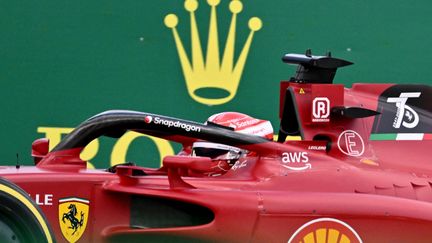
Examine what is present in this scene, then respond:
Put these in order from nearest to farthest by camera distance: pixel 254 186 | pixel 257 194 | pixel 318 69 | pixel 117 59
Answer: pixel 257 194, pixel 254 186, pixel 318 69, pixel 117 59

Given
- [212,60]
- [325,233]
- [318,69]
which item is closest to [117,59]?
[212,60]

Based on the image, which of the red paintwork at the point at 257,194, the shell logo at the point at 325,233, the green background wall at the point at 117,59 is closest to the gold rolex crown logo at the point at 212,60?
the green background wall at the point at 117,59

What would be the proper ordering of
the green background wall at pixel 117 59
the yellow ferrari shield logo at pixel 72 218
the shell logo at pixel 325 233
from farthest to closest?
the green background wall at pixel 117 59 → the shell logo at pixel 325 233 → the yellow ferrari shield logo at pixel 72 218

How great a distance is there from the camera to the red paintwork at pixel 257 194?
4.56m

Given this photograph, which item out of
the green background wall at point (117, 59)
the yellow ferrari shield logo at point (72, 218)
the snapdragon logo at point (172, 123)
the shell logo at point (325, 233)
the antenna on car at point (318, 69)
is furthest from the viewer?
the green background wall at point (117, 59)

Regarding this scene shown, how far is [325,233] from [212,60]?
3.29 metres

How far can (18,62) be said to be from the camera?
7.58m

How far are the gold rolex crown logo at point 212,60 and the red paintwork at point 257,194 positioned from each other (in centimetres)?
265

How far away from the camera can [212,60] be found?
7.68 m

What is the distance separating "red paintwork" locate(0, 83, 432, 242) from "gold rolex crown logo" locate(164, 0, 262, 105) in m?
2.65

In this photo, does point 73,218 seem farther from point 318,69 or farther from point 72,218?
point 318,69

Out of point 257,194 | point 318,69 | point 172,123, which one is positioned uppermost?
point 318,69

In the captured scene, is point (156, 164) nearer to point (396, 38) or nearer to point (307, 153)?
point (396, 38)

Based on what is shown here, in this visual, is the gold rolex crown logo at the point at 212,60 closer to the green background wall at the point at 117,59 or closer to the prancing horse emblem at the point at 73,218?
the green background wall at the point at 117,59
